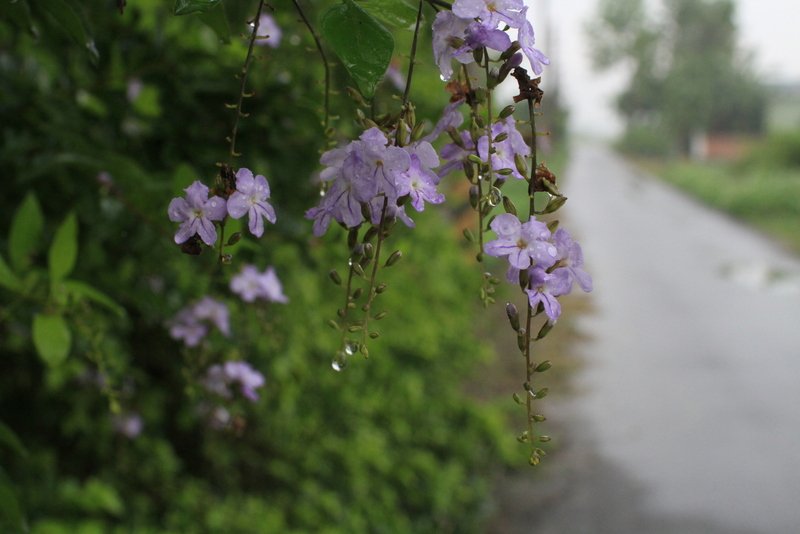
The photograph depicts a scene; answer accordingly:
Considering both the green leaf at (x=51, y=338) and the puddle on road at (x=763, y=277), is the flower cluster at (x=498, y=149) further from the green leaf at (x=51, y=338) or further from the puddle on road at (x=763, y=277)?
the puddle on road at (x=763, y=277)

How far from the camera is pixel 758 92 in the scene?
28.5 meters

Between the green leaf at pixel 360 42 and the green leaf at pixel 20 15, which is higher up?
the green leaf at pixel 360 42

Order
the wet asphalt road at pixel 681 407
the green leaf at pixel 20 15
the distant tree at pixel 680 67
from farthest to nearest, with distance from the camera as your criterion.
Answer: the distant tree at pixel 680 67
the wet asphalt road at pixel 681 407
the green leaf at pixel 20 15

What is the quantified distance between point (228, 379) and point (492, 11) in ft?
2.33

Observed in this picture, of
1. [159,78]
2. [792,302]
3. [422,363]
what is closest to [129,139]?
[159,78]

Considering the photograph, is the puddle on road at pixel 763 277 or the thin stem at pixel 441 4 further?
the puddle on road at pixel 763 277

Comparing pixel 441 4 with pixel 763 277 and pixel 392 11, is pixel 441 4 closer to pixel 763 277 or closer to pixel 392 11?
pixel 392 11

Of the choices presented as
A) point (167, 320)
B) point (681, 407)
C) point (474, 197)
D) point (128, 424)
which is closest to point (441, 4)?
point (474, 197)

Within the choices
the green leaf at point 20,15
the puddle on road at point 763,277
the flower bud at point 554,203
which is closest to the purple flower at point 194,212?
the flower bud at point 554,203

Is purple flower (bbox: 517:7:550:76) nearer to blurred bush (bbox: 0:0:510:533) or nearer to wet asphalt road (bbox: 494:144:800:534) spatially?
blurred bush (bbox: 0:0:510:533)

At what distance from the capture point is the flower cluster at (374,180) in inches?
18.7

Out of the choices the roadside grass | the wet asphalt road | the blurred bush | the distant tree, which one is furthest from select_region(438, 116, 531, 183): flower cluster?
the distant tree

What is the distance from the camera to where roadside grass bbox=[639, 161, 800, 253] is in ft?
37.0

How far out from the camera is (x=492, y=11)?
478 millimetres
